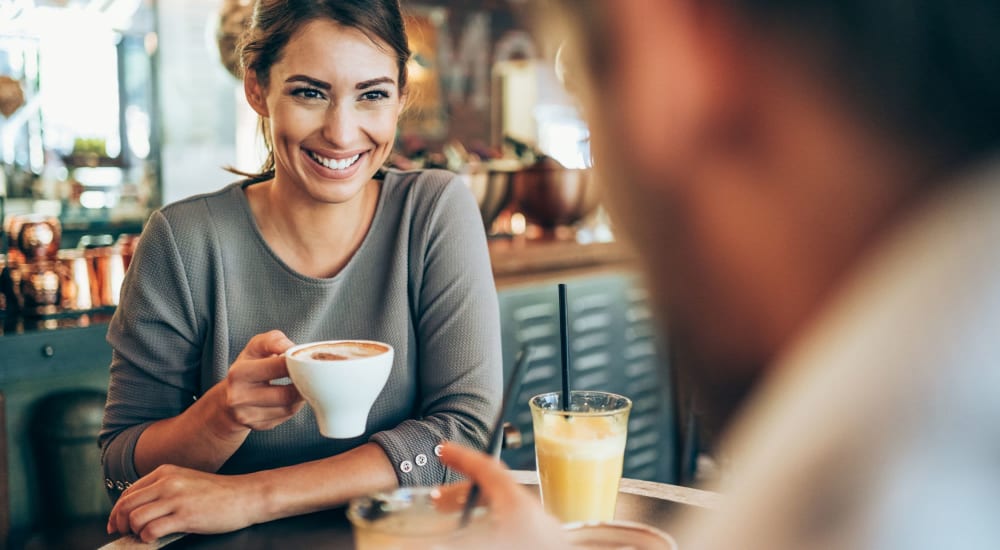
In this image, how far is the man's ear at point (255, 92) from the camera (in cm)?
181

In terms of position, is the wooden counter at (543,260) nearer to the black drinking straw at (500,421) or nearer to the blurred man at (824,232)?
the black drinking straw at (500,421)

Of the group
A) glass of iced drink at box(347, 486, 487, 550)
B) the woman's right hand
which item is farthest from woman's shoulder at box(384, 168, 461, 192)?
glass of iced drink at box(347, 486, 487, 550)

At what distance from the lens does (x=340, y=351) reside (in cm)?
125

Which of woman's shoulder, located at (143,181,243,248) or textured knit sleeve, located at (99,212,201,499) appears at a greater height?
woman's shoulder, located at (143,181,243,248)

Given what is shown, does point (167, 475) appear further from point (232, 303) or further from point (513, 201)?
point (513, 201)

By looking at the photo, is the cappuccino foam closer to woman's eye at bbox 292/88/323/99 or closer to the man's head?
woman's eye at bbox 292/88/323/99

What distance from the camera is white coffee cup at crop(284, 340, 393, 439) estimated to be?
1.18m

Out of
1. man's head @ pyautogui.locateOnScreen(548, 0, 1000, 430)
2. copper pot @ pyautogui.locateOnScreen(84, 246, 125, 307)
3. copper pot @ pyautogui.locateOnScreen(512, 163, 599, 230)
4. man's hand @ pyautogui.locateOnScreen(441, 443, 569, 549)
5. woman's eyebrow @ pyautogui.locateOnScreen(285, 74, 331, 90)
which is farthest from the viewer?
copper pot @ pyautogui.locateOnScreen(512, 163, 599, 230)

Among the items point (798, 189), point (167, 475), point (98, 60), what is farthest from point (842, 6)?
point (98, 60)

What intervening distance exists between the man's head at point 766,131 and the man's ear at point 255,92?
4.91ft

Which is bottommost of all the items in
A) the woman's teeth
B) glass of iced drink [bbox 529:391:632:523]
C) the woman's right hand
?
glass of iced drink [bbox 529:391:632:523]

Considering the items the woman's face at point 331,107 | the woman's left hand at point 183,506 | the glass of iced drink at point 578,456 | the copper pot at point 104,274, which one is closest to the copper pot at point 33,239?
the copper pot at point 104,274

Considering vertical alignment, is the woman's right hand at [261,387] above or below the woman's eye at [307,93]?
below

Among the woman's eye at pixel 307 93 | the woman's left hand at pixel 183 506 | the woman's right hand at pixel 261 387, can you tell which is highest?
the woman's eye at pixel 307 93
